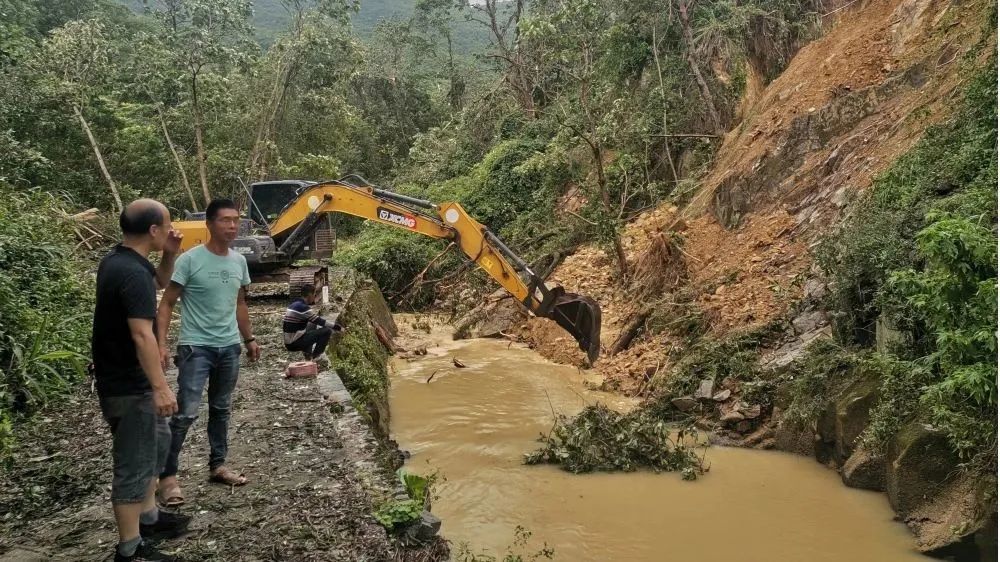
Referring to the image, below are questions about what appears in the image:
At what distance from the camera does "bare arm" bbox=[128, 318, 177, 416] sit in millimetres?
3221

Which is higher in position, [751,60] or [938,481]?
A: [751,60]

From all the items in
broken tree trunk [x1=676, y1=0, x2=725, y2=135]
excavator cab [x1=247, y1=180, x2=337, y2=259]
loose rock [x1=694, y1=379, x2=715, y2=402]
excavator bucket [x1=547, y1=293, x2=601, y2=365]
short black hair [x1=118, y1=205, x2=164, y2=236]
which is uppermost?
broken tree trunk [x1=676, y1=0, x2=725, y2=135]

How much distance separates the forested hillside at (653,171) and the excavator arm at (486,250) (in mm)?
1289

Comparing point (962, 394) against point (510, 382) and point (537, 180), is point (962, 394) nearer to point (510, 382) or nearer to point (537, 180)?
point (510, 382)

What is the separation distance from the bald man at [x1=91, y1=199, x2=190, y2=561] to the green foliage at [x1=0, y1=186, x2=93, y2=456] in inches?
64.2

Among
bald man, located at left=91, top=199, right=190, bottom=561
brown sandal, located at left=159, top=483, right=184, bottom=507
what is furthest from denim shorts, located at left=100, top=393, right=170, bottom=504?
brown sandal, located at left=159, top=483, right=184, bottom=507

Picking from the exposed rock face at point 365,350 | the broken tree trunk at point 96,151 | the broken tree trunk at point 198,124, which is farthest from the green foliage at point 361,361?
the broken tree trunk at point 198,124

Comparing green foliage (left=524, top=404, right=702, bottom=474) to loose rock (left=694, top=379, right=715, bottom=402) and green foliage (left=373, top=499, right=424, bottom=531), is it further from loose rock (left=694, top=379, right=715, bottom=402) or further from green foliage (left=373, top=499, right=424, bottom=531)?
green foliage (left=373, top=499, right=424, bottom=531)

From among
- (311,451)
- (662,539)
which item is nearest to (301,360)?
(311,451)

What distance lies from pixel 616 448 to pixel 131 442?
15.3 feet

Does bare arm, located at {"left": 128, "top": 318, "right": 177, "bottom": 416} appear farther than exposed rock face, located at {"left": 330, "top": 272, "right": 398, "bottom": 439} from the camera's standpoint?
No

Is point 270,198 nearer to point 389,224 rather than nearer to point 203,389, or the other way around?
point 389,224

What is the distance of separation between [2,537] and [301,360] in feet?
12.1

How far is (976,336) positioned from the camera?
4285 mm
